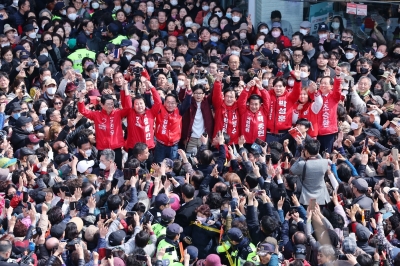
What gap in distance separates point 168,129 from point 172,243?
3.07m

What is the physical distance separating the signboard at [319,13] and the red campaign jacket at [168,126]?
4.82 m

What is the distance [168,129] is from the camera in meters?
10.6

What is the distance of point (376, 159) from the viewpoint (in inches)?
391

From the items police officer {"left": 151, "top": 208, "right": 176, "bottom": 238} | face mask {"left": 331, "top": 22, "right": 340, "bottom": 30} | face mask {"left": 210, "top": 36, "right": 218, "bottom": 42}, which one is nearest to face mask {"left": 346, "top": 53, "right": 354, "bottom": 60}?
face mask {"left": 331, "top": 22, "right": 340, "bottom": 30}

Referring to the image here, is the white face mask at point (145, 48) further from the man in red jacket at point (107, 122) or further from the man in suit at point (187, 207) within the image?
the man in suit at point (187, 207)

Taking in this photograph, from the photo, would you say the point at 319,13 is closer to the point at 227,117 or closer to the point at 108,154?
the point at 227,117

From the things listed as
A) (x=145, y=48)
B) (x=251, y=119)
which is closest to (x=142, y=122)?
(x=251, y=119)

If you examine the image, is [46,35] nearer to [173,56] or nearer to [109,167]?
[173,56]

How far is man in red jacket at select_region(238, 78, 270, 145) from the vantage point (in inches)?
419

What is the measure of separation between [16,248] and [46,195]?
1.04m

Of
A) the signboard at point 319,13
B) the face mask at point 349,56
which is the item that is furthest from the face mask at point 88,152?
the signboard at point 319,13

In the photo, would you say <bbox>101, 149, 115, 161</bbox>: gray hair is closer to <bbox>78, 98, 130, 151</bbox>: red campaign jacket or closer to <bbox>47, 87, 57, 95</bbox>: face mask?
<bbox>78, 98, 130, 151</bbox>: red campaign jacket

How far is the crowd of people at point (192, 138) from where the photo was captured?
7.86 m

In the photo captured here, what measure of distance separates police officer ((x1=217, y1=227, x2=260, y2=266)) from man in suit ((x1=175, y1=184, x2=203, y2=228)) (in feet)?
2.00
